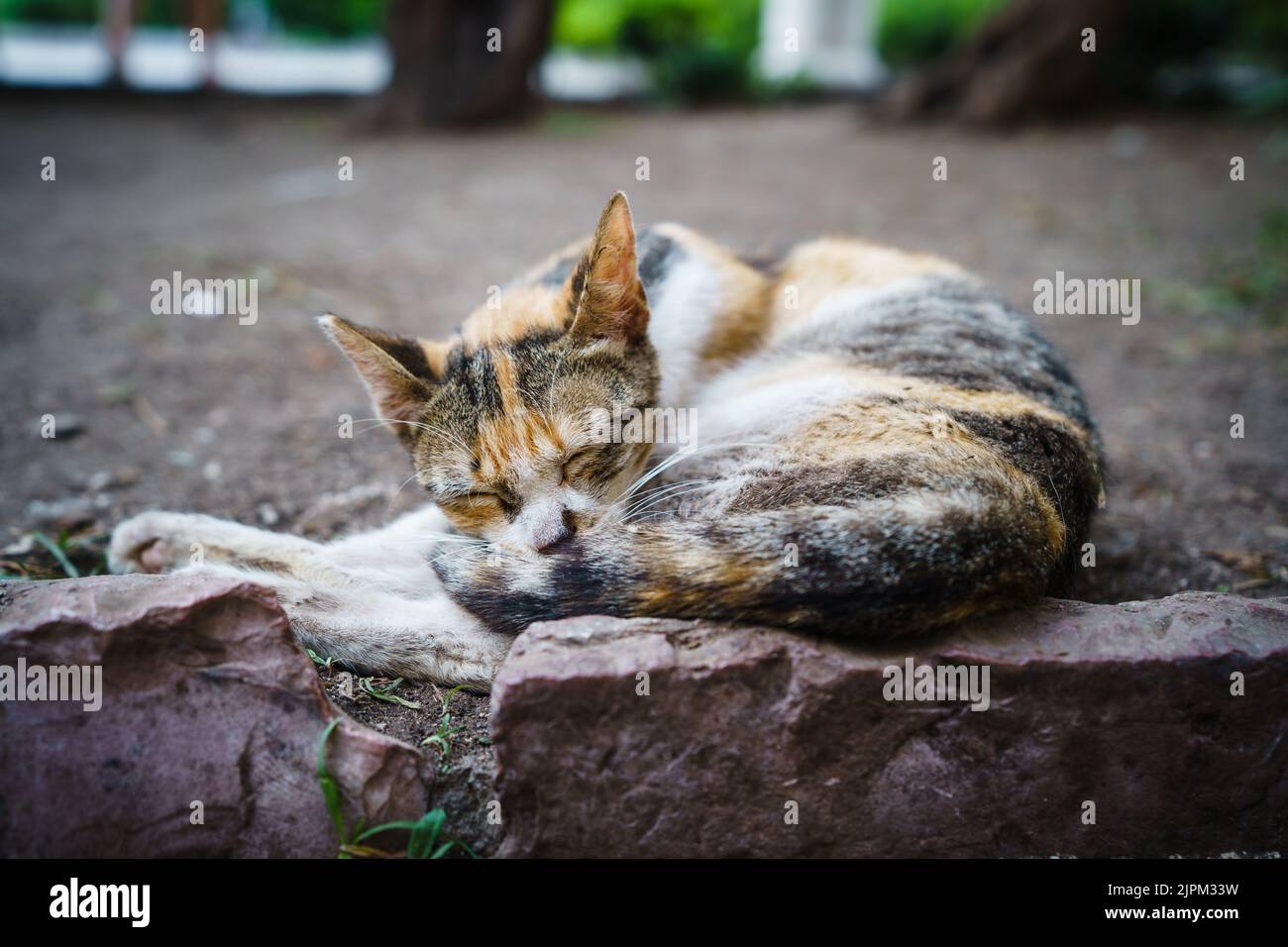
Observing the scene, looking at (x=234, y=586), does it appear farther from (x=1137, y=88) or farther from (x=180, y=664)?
(x=1137, y=88)

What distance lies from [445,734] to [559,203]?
24.3ft

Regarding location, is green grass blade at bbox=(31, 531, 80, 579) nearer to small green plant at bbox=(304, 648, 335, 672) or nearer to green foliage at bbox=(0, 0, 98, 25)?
small green plant at bbox=(304, 648, 335, 672)

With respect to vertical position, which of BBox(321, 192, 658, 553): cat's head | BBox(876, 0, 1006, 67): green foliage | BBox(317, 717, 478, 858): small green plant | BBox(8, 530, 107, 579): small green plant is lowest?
BBox(317, 717, 478, 858): small green plant

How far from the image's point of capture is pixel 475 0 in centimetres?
1166

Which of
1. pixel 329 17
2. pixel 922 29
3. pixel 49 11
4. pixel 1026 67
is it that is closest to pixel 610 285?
pixel 1026 67

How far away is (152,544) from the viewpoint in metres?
3.61

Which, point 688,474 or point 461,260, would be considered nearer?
point 688,474

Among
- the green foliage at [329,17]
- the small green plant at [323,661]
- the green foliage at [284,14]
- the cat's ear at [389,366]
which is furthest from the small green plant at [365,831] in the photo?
the green foliage at [329,17]

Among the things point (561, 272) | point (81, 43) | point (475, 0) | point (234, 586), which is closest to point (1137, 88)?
point (475, 0)

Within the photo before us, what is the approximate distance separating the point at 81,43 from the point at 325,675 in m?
18.1

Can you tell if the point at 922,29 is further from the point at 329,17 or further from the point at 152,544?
the point at 152,544

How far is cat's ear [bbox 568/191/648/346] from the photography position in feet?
10.6

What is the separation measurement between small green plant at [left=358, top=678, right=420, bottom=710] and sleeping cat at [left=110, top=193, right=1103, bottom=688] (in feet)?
0.19

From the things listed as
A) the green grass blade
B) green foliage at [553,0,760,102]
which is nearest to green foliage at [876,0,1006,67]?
green foliage at [553,0,760,102]
